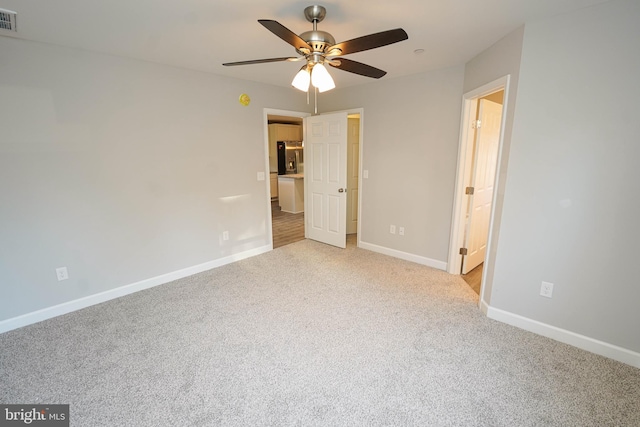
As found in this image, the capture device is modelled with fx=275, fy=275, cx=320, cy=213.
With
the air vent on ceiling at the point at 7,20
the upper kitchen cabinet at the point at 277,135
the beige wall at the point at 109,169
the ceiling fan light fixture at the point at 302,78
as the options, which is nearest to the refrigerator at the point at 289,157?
the upper kitchen cabinet at the point at 277,135

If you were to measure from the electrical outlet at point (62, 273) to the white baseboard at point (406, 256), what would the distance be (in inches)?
140

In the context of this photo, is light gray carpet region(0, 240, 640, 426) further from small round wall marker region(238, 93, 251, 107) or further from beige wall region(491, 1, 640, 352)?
small round wall marker region(238, 93, 251, 107)

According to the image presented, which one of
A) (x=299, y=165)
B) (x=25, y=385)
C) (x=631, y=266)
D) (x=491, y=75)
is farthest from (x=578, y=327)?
(x=299, y=165)

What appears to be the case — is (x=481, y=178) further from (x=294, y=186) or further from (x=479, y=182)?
(x=294, y=186)

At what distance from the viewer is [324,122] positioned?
4.25 metres

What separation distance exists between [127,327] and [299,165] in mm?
5801

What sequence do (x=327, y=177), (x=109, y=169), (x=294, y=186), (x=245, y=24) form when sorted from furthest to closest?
(x=294, y=186)
(x=327, y=177)
(x=109, y=169)
(x=245, y=24)

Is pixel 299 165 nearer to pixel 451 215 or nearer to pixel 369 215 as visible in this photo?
pixel 369 215

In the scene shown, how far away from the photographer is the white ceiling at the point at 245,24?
180cm

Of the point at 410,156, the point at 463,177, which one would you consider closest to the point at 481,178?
the point at 463,177

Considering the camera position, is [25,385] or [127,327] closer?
[25,385]

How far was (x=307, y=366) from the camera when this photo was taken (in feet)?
6.49

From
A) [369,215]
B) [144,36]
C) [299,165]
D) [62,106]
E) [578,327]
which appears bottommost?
[578,327]

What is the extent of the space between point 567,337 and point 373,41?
2664 mm
